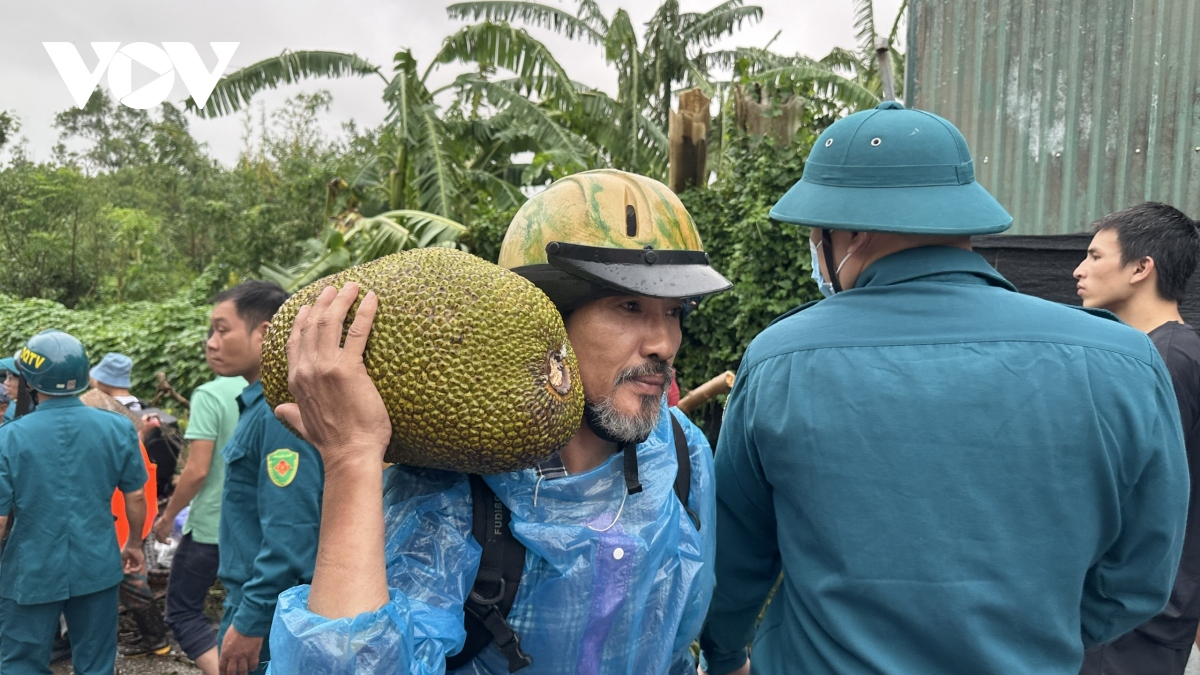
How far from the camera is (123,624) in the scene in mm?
5539

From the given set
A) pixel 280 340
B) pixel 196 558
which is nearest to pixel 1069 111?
pixel 280 340

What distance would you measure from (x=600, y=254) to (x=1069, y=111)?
387 centimetres

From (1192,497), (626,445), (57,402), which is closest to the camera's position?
(626,445)

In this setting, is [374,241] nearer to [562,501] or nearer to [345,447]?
[562,501]

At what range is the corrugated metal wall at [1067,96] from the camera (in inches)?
167

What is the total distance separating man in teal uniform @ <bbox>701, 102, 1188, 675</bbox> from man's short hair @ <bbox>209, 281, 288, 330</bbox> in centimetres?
288

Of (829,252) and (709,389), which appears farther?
(709,389)

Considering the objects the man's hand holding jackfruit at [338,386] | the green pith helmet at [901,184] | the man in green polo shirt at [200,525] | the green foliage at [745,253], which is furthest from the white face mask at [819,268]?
the green foliage at [745,253]

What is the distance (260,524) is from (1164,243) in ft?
11.6

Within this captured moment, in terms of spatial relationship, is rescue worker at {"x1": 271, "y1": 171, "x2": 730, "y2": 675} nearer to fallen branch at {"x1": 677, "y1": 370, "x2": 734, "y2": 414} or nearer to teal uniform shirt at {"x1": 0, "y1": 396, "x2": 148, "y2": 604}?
fallen branch at {"x1": 677, "y1": 370, "x2": 734, "y2": 414}

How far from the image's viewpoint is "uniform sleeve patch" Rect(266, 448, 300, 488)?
3148 mm

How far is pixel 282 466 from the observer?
317 cm

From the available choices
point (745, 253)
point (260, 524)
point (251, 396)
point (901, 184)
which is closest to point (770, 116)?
point (745, 253)

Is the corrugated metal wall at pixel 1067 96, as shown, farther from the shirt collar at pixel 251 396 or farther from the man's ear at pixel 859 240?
the shirt collar at pixel 251 396
